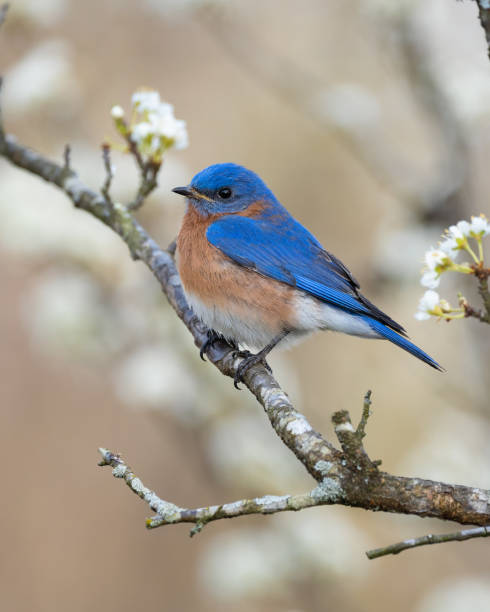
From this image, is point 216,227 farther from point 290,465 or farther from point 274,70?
point 274,70

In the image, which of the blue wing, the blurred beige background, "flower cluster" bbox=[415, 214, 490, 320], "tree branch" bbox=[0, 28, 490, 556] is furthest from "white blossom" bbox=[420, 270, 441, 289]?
the blurred beige background

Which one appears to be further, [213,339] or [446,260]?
[213,339]

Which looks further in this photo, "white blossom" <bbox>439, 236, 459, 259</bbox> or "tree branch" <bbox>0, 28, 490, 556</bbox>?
"white blossom" <bbox>439, 236, 459, 259</bbox>

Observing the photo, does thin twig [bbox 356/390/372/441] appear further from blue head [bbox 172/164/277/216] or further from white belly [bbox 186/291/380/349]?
blue head [bbox 172/164/277/216]

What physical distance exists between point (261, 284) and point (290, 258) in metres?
0.22

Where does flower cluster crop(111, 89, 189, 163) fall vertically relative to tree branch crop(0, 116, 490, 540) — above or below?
above

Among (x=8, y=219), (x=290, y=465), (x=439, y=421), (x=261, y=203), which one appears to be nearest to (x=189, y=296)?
(x=261, y=203)

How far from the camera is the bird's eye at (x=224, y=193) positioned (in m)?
3.88

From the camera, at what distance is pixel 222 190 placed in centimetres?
388

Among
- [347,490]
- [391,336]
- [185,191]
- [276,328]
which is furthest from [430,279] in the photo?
[185,191]

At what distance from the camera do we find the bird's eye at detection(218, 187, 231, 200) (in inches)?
153

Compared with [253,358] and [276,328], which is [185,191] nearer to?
[276,328]

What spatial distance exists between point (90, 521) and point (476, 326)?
378 cm

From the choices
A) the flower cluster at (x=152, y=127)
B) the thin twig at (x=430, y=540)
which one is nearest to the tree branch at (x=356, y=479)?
the thin twig at (x=430, y=540)
